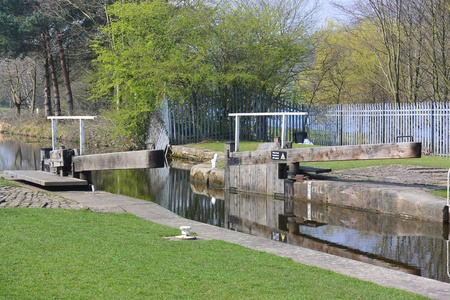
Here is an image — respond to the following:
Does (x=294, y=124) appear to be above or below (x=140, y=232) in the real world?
above

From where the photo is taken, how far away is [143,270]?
6.23 metres

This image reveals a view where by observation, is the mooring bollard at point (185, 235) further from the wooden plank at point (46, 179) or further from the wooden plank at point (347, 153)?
the wooden plank at point (46, 179)

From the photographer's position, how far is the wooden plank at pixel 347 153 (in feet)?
39.6

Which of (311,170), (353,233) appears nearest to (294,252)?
(353,233)

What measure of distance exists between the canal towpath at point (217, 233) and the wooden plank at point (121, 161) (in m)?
0.80

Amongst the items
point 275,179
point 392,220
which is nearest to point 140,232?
point 392,220

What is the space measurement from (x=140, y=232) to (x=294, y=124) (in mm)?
20819

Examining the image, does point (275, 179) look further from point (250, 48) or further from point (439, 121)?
point (250, 48)

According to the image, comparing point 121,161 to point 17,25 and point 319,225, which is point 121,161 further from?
point 17,25

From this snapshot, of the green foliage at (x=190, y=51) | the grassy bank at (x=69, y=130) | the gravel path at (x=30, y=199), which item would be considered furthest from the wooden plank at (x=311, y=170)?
the grassy bank at (x=69, y=130)

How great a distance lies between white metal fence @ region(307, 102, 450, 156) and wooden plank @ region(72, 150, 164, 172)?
11609mm

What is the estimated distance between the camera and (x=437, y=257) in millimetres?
9484

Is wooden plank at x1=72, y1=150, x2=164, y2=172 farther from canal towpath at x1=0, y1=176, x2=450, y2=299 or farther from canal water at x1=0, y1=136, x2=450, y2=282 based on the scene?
canal water at x1=0, y1=136, x2=450, y2=282

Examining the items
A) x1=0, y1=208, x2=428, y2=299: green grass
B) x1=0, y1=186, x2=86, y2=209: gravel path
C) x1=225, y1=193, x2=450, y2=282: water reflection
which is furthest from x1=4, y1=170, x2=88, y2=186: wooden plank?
x1=0, y1=208, x2=428, y2=299: green grass
